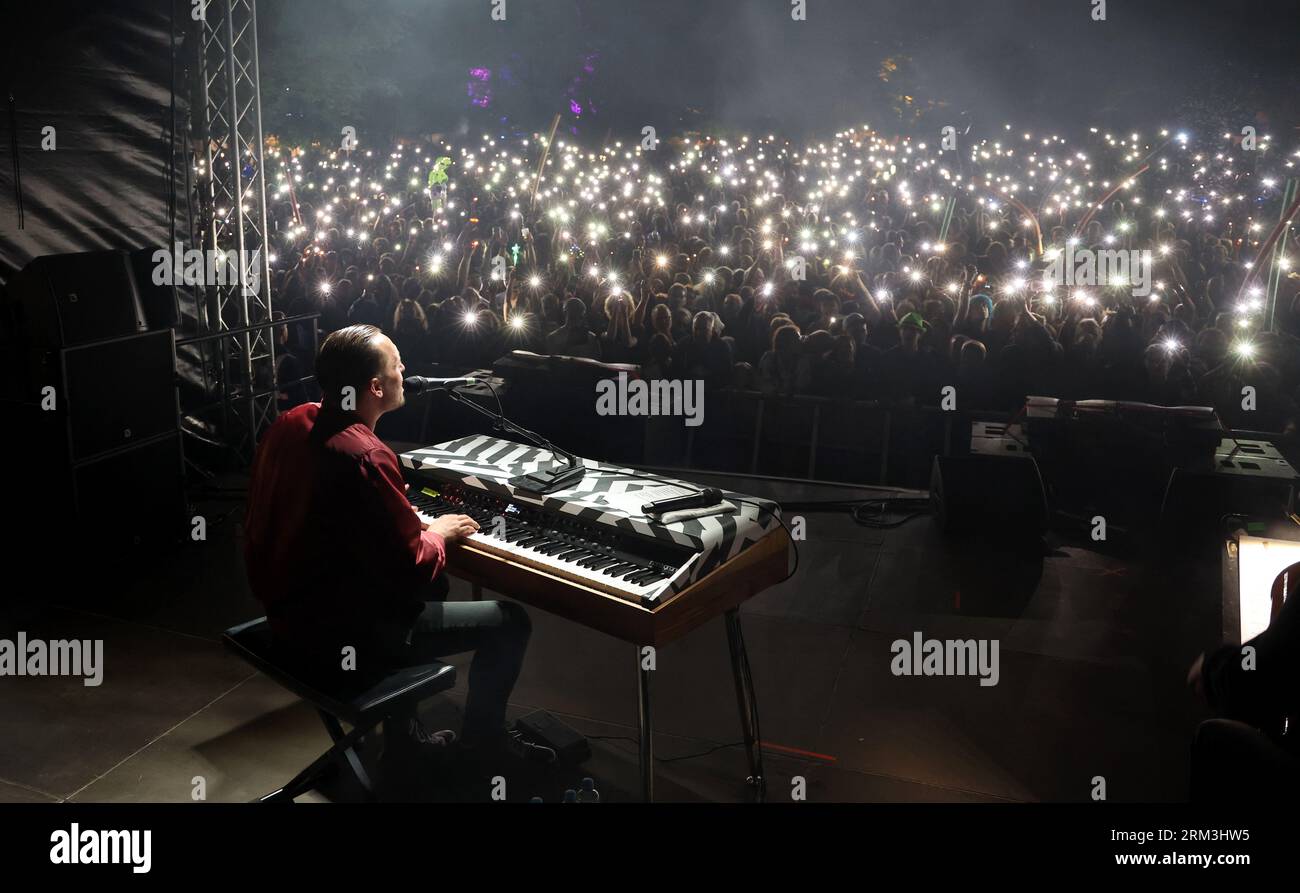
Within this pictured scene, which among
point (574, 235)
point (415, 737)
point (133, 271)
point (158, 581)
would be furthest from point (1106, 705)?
point (574, 235)

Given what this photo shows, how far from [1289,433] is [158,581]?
6.94 metres

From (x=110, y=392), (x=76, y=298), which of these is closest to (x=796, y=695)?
(x=110, y=392)

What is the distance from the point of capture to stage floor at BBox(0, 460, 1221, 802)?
3621 millimetres

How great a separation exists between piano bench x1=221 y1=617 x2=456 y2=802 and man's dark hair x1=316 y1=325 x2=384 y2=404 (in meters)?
0.82

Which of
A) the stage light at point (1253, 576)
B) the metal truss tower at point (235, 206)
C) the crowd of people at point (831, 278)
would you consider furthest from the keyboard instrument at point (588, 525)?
the crowd of people at point (831, 278)

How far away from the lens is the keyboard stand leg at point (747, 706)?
11.3ft

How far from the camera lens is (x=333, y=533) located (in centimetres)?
293

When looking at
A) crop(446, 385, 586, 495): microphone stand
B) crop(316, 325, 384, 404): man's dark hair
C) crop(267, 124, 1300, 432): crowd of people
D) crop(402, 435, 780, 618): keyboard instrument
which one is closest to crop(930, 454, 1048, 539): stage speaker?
crop(267, 124, 1300, 432): crowd of people

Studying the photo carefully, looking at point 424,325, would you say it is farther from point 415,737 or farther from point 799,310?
point 415,737

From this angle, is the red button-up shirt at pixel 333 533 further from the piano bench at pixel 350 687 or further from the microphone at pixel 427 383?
the microphone at pixel 427 383

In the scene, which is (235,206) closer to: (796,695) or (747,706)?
(796,695)

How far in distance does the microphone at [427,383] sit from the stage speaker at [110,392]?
2.80m

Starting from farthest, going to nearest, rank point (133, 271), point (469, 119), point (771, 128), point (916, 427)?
point (771, 128) < point (469, 119) < point (916, 427) < point (133, 271)
